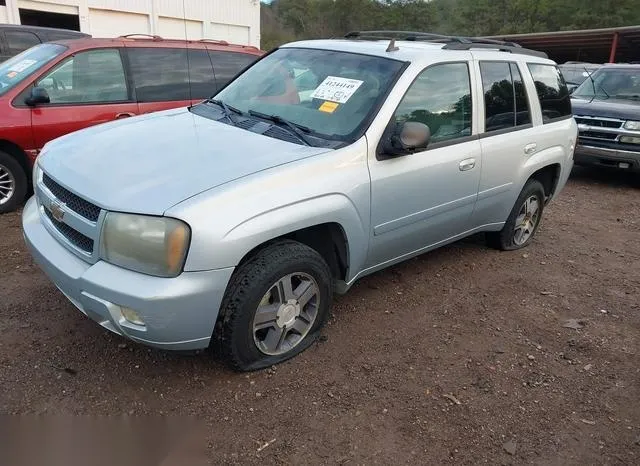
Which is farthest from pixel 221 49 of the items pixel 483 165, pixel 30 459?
pixel 30 459

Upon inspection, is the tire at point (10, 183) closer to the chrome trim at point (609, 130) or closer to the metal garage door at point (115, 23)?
the chrome trim at point (609, 130)

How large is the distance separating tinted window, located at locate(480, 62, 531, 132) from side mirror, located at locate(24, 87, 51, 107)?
396cm

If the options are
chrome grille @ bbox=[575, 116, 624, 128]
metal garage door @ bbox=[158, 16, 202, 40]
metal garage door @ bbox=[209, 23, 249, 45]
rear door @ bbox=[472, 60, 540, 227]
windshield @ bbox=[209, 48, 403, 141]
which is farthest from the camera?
metal garage door @ bbox=[209, 23, 249, 45]

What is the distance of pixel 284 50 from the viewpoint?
4.31 meters

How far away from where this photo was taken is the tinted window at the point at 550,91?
15.9 ft

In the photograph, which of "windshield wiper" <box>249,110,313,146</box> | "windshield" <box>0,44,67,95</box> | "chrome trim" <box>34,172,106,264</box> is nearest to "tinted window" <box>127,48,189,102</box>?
"windshield" <box>0,44,67,95</box>

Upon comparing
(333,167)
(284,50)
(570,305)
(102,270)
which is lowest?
(570,305)

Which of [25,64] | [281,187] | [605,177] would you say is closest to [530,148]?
[281,187]

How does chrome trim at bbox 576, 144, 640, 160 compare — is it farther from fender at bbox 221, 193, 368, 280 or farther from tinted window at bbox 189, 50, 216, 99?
fender at bbox 221, 193, 368, 280

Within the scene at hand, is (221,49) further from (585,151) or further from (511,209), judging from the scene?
(585,151)

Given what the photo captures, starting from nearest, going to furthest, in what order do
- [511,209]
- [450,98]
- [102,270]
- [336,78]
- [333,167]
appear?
[102,270] → [333,167] → [336,78] → [450,98] → [511,209]

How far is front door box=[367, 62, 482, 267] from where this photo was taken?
3.43 meters

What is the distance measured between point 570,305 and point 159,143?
10.5 ft

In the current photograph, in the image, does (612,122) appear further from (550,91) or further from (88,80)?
(88,80)
